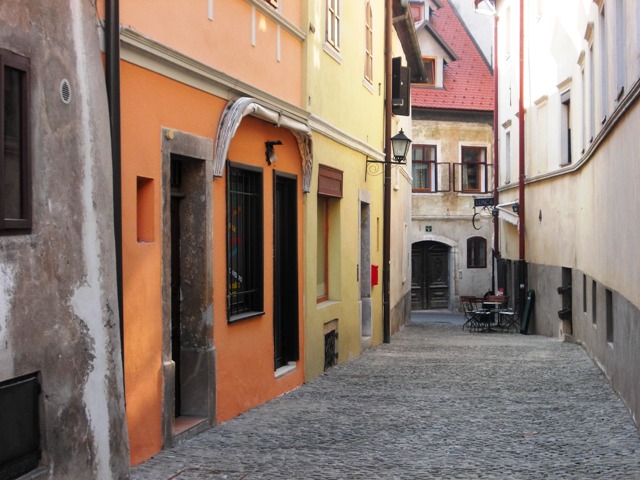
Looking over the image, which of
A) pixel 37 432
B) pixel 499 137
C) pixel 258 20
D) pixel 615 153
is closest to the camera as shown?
pixel 37 432

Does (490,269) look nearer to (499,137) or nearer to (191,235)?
(499,137)

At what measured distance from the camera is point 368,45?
59.1 feet

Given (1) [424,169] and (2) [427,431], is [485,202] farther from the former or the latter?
(2) [427,431]

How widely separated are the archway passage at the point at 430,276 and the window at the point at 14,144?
3128cm

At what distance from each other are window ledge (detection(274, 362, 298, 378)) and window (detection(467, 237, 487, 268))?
2438 cm

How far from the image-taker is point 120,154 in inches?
280

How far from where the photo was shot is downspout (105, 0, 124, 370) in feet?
22.4

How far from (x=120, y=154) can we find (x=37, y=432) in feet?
7.58

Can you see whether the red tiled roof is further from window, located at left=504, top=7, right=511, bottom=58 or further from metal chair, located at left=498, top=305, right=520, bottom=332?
metal chair, located at left=498, top=305, right=520, bottom=332

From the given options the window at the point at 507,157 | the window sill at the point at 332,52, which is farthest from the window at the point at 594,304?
the window at the point at 507,157

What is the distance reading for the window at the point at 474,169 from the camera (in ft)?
116

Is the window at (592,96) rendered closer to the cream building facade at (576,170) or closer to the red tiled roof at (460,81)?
the cream building facade at (576,170)

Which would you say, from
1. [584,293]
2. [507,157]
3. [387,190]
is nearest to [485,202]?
[507,157]

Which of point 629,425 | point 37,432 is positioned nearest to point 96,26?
point 37,432
